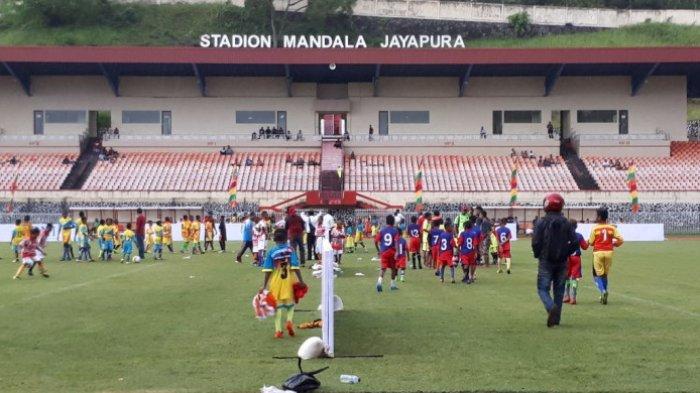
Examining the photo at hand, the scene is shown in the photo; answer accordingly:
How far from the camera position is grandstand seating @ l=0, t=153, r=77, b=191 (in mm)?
63750

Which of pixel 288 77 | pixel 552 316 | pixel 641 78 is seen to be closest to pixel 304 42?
pixel 288 77

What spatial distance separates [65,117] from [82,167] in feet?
19.4

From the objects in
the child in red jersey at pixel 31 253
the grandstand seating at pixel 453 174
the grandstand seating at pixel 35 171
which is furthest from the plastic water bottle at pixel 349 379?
the grandstand seating at pixel 35 171

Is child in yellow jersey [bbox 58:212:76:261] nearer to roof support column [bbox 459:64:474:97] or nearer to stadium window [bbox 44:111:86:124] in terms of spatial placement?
stadium window [bbox 44:111:86:124]

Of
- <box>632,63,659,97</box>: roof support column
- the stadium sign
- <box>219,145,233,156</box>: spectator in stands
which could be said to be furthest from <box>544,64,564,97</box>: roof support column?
<box>219,145,233,156</box>: spectator in stands

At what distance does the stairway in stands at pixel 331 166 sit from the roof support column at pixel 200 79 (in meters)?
9.38

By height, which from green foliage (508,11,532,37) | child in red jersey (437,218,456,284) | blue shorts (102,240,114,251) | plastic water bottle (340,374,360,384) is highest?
green foliage (508,11,532,37)

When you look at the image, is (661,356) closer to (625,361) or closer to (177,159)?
(625,361)

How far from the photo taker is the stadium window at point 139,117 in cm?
7131

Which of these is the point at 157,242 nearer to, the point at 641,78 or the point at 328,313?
the point at 328,313

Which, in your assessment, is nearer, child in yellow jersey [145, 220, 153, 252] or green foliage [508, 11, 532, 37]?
child in yellow jersey [145, 220, 153, 252]

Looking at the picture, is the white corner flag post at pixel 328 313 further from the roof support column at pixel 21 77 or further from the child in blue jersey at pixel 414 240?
the roof support column at pixel 21 77

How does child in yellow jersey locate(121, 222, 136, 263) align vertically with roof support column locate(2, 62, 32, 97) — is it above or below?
below

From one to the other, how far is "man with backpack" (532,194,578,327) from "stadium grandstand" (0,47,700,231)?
4764 cm
